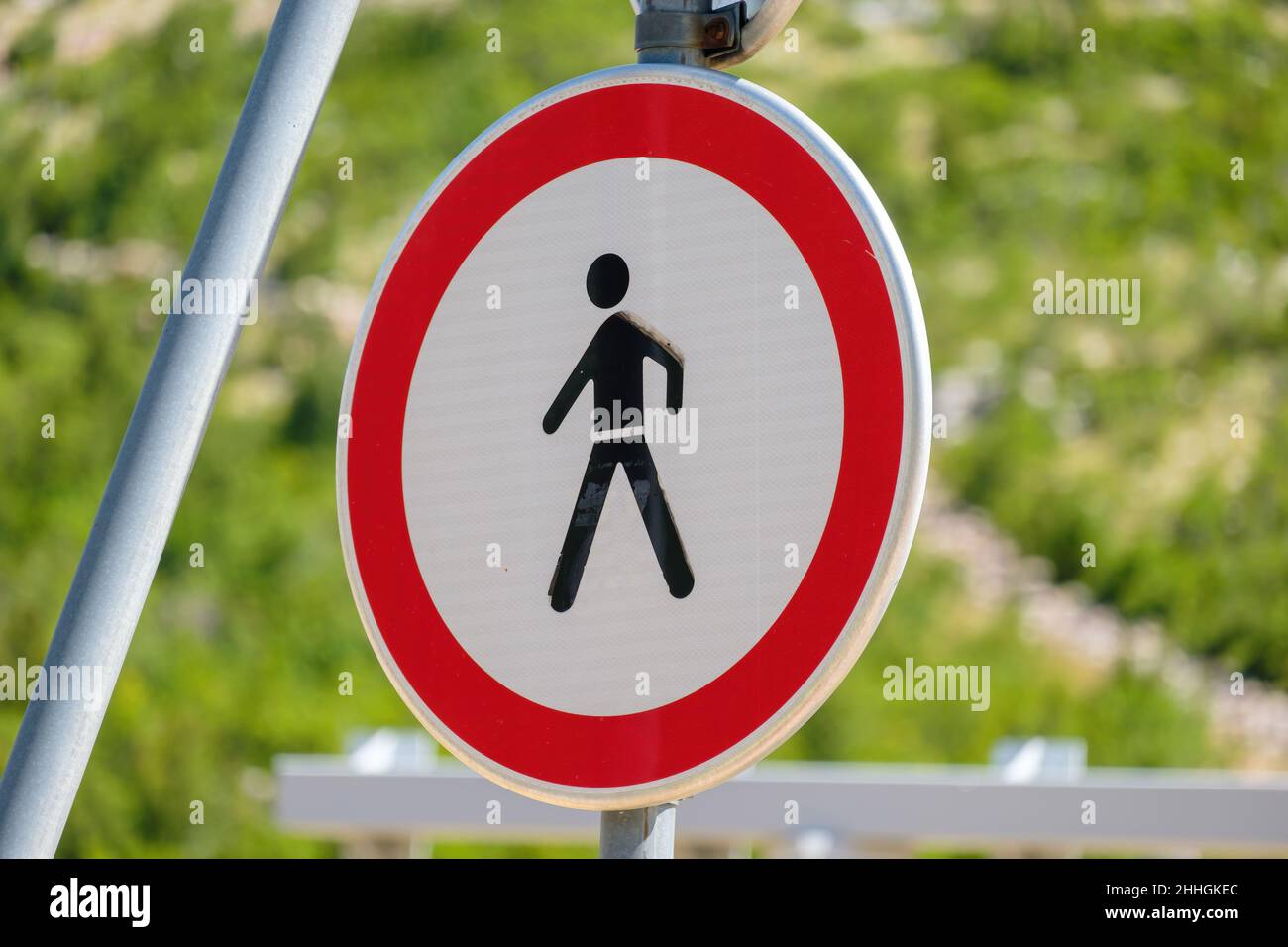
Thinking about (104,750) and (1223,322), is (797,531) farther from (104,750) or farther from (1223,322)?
(1223,322)

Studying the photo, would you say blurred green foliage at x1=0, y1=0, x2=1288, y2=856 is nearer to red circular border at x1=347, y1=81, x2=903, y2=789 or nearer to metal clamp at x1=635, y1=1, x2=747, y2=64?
red circular border at x1=347, y1=81, x2=903, y2=789

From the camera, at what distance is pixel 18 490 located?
58.1 feet

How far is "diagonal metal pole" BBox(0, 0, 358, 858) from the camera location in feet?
5.65

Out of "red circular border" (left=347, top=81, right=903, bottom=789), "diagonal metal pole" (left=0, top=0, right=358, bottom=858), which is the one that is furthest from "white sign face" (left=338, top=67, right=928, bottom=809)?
"diagonal metal pole" (left=0, top=0, right=358, bottom=858)

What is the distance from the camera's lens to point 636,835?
1.60 metres

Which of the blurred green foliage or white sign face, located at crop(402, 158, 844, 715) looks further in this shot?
the blurred green foliage

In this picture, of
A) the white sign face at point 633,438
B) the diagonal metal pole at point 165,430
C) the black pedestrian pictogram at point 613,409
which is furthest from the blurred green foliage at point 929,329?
the black pedestrian pictogram at point 613,409

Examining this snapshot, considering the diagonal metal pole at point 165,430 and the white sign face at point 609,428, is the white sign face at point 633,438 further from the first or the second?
the diagonal metal pole at point 165,430

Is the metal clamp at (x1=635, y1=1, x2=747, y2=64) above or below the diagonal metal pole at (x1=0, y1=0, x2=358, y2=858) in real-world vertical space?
above

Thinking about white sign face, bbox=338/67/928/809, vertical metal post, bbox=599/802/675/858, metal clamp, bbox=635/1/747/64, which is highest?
metal clamp, bbox=635/1/747/64

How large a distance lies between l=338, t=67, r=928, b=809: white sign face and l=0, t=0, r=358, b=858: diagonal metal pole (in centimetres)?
16

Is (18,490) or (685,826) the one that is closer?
(685,826)

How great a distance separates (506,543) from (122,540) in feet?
1.29

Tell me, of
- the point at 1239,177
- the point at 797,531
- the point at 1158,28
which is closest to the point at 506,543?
the point at 797,531
